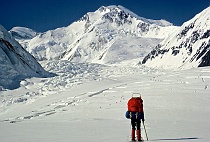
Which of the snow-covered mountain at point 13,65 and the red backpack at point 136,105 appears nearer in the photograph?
the red backpack at point 136,105

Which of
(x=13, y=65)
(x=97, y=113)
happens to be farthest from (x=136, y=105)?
(x=13, y=65)

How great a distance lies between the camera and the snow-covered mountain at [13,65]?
32.3m

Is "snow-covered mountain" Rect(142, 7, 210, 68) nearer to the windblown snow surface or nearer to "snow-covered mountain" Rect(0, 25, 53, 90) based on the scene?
"snow-covered mountain" Rect(0, 25, 53, 90)

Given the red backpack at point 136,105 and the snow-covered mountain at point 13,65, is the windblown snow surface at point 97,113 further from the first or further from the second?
the snow-covered mountain at point 13,65

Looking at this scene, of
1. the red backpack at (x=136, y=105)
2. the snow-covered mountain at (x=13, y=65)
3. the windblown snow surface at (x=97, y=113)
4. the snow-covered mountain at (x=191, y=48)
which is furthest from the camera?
the snow-covered mountain at (x=191, y=48)

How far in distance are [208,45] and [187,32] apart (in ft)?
113

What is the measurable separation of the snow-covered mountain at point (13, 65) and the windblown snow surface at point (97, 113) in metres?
1.13

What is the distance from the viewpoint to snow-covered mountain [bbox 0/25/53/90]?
32.3 m

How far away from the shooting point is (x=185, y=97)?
21875 mm

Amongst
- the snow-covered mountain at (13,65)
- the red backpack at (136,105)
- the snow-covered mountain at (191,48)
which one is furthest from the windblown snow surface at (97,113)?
the snow-covered mountain at (191,48)

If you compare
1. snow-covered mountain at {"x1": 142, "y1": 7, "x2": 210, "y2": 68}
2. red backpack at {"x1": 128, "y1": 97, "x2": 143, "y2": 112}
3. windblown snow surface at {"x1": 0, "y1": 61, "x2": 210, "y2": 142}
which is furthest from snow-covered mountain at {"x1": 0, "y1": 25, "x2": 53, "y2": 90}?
snow-covered mountain at {"x1": 142, "y1": 7, "x2": 210, "y2": 68}

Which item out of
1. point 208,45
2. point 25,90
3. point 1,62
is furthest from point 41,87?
point 208,45

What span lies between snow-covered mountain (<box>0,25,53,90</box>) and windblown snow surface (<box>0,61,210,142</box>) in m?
1.13

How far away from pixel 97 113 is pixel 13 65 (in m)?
18.8
